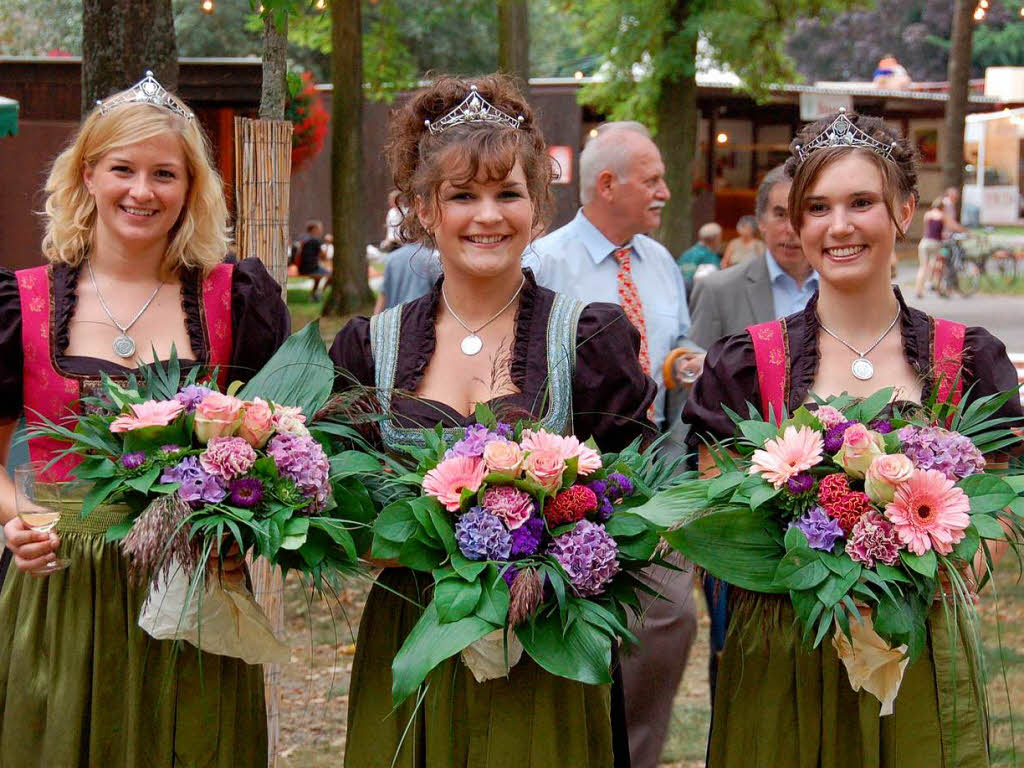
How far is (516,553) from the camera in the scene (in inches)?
95.1

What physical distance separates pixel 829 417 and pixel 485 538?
2.32 feet

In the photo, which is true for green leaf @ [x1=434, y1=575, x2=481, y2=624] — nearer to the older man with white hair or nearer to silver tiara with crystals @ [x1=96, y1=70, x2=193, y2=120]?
silver tiara with crystals @ [x1=96, y1=70, x2=193, y2=120]

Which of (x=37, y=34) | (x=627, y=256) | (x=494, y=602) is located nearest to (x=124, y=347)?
(x=494, y=602)

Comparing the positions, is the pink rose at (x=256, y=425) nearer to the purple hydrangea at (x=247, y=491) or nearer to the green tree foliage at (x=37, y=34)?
the purple hydrangea at (x=247, y=491)

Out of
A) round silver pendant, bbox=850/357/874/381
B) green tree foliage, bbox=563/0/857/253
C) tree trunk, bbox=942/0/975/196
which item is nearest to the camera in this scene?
round silver pendant, bbox=850/357/874/381

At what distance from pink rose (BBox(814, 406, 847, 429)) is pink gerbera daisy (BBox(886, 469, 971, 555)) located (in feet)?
0.63

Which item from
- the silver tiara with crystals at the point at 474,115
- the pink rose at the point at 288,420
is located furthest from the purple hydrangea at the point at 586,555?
the silver tiara with crystals at the point at 474,115

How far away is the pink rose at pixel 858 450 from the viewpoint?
2.41 metres

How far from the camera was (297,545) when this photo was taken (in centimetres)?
246

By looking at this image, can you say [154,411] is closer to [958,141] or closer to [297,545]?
[297,545]

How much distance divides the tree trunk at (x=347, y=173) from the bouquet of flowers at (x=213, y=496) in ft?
37.2

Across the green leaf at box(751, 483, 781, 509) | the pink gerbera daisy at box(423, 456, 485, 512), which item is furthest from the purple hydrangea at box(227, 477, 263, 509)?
the green leaf at box(751, 483, 781, 509)

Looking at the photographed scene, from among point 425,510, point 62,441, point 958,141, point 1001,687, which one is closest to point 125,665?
point 62,441

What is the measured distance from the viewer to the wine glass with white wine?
8.78 feet
